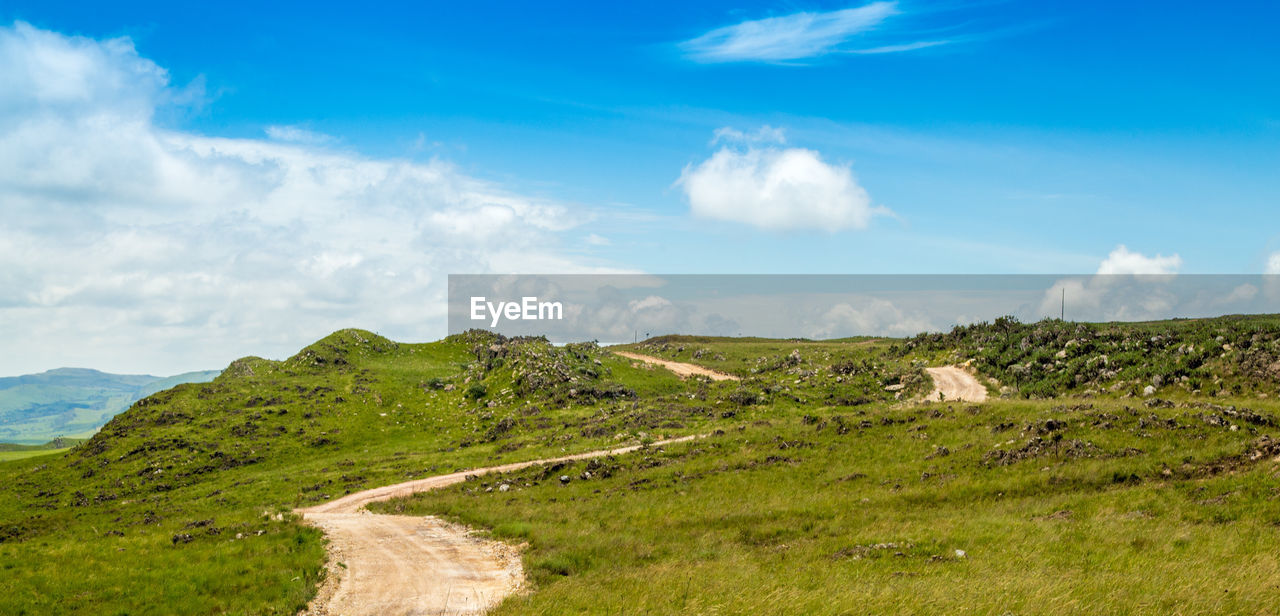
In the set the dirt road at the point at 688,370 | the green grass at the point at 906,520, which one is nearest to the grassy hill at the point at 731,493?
the green grass at the point at 906,520

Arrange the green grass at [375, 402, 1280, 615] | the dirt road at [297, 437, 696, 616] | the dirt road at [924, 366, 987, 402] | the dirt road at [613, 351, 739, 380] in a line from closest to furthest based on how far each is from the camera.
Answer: the green grass at [375, 402, 1280, 615]
the dirt road at [297, 437, 696, 616]
the dirt road at [924, 366, 987, 402]
the dirt road at [613, 351, 739, 380]

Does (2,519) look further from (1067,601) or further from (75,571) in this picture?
(1067,601)

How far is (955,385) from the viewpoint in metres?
60.0

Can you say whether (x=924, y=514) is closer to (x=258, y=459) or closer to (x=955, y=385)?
A: (x=955, y=385)

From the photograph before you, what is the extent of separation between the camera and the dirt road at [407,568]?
19594 mm

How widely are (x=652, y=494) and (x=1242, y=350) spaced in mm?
41487

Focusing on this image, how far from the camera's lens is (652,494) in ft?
110

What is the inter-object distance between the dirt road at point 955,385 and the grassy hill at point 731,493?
1712mm

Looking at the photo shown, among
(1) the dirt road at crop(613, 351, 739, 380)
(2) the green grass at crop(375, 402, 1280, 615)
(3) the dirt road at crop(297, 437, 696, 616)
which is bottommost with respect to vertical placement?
(3) the dirt road at crop(297, 437, 696, 616)

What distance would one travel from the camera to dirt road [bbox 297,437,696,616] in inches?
771

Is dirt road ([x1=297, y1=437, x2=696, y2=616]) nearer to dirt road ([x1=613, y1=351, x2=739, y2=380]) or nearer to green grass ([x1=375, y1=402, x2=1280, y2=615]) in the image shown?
green grass ([x1=375, y1=402, x2=1280, y2=615])

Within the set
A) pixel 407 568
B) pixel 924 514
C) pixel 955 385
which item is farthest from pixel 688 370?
pixel 407 568

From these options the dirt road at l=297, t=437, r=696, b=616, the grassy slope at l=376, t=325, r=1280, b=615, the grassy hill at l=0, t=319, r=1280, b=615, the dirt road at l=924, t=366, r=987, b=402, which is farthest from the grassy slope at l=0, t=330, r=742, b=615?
the dirt road at l=924, t=366, r=987, b=402

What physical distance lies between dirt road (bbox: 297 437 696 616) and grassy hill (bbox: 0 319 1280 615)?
1.01 m
